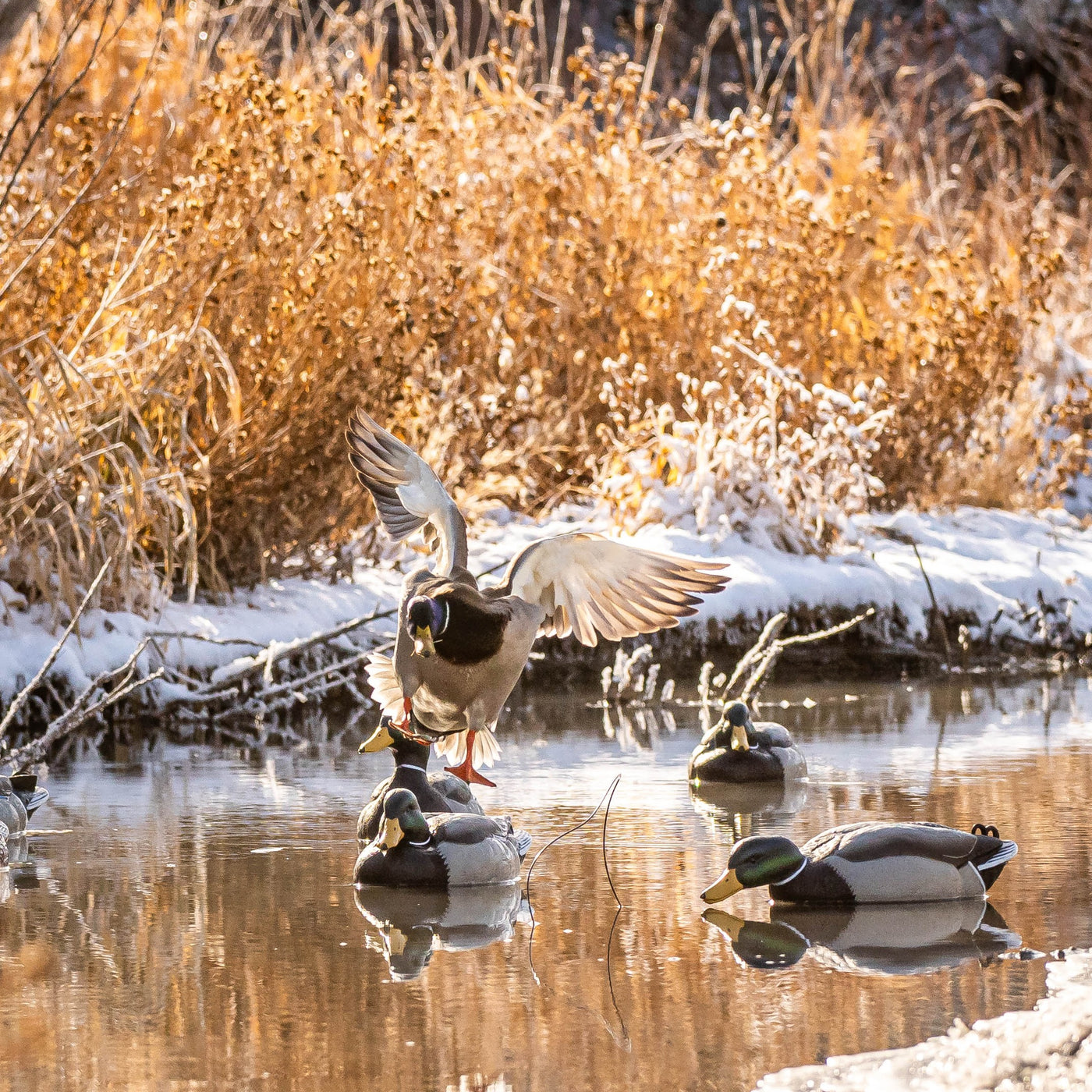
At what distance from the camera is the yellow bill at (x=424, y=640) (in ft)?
17.8

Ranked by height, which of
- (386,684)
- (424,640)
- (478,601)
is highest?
(478,601)

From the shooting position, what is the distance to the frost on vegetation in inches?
418

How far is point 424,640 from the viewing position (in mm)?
5445

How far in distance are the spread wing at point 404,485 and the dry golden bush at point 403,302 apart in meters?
1.59

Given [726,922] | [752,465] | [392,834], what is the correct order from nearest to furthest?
[726,922] → [392,834] → [752,465]

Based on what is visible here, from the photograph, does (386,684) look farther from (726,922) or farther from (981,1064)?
(981,1064)

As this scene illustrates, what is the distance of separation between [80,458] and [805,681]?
3575 mm

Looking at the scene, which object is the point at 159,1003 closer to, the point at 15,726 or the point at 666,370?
the point at 15,726

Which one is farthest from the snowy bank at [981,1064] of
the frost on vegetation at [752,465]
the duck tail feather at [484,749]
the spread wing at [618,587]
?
the frost on vegetation at [752,465]

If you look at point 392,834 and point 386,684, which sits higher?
point 386,684

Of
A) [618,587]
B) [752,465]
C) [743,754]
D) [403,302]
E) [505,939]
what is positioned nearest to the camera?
[505,939]

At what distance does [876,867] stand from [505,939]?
0.93 m

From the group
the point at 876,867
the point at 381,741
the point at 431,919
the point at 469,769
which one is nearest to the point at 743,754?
the point at 469,769

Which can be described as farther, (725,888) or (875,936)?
(725,888)
